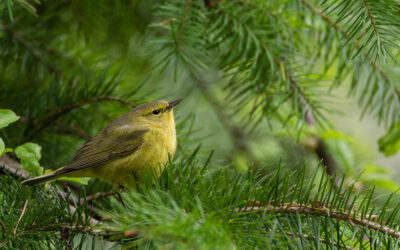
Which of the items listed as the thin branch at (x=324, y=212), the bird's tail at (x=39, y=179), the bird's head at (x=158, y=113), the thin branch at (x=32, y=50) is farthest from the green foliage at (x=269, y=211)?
the thin branch at (x=32, y=50)

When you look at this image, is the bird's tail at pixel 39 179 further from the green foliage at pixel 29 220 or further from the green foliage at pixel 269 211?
the green foliage at pixel 269 211

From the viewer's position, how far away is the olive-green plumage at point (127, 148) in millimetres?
2434

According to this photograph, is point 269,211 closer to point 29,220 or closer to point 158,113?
point 29,220

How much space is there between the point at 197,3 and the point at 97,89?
2.32ft

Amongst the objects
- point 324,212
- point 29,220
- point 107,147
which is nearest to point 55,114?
point 107,147

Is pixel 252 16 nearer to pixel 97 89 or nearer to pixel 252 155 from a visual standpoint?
pixel 97 89

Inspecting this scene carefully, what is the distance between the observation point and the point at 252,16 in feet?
7.31

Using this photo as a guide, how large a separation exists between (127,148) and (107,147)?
5.0 inches

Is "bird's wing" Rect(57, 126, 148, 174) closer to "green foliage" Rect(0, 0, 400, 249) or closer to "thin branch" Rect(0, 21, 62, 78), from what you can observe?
"green foliage" Rect(0, 0, 400, 249)

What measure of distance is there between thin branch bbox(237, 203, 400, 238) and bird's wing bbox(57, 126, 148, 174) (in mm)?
A: 1338

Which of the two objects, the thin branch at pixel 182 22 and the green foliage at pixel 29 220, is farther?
the thin branch at pixel 182 22

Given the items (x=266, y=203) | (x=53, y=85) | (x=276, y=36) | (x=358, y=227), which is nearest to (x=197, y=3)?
(x=276, y=36)

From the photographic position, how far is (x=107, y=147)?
8.75 feet

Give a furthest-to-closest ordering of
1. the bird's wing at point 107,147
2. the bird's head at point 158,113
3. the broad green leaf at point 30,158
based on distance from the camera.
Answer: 1. the bird's head at point 158,113
2. the bird's wing at point 107,147
3. the broad green leaf at point 30,158
